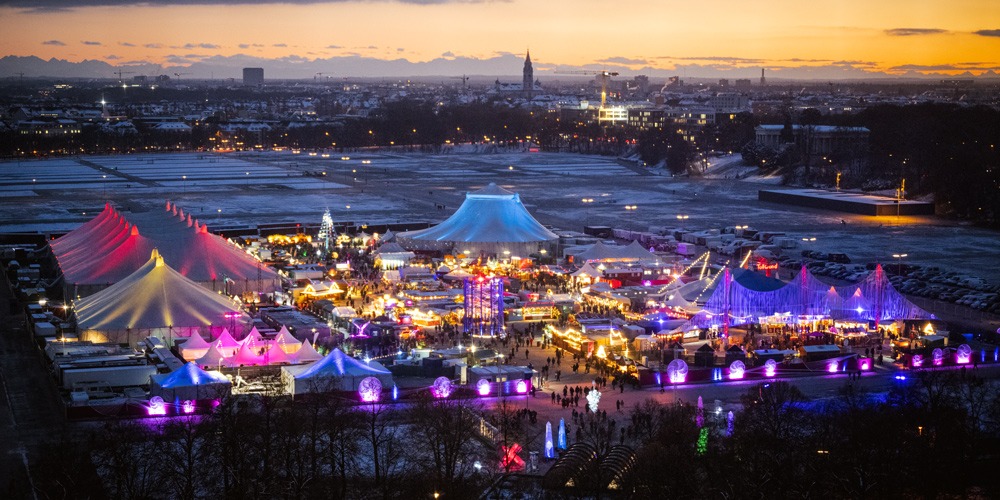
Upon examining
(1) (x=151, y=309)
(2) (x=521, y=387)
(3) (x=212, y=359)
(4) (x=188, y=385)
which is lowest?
(2) (x=521, y=387)

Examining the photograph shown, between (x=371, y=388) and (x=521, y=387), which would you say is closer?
(x=371, y=388)

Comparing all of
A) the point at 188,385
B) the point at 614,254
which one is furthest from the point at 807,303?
the point at 188,385

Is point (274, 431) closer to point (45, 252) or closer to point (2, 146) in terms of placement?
point (45, 252)

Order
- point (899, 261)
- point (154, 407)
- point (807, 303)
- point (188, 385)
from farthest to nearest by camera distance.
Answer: point (899, 261) < point (807, 303) < point (188, 385) < point (154, 407)

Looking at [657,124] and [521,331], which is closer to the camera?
[521,331]

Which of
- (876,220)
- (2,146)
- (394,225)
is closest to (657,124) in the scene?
(2,146)

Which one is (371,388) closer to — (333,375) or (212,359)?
(333,375)

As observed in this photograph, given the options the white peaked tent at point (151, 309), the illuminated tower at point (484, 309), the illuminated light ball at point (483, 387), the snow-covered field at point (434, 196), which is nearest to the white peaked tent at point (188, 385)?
the white peaked tent at point (151, 309)
